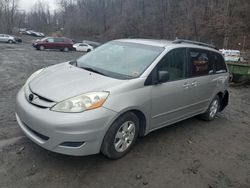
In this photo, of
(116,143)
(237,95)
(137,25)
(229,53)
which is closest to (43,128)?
(116,143)

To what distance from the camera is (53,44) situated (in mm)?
25109

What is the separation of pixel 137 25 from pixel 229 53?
30.1 m

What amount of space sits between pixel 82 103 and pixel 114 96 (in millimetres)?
410

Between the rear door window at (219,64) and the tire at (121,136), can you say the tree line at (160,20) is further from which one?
the tire at (121,136)

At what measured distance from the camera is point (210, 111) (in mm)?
4957

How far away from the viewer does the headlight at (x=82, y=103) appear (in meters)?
2.62

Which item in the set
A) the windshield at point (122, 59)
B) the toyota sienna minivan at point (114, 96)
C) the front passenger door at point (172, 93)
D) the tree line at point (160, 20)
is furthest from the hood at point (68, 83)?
the tree line at point (160, 20)

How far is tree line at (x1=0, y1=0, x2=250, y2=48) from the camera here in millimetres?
27500

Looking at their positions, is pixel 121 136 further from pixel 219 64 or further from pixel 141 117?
pixel 219 64

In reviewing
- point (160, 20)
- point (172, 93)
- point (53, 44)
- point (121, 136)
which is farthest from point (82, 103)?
point (160, 20)

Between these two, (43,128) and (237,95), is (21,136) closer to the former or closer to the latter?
(43,128)

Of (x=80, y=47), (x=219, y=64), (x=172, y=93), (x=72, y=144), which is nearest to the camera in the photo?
(x=72, y=144)

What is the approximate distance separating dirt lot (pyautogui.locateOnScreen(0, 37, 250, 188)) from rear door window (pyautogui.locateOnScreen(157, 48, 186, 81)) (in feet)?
3.66

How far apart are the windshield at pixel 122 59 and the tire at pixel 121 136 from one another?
62 cm
